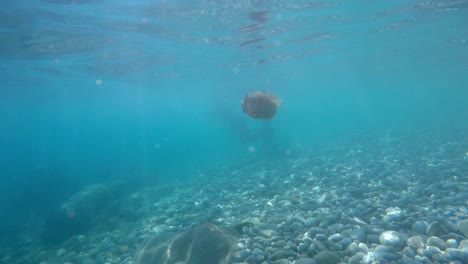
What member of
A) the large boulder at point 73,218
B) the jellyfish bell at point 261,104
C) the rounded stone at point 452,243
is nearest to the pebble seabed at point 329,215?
the rounded stone at point 452,243

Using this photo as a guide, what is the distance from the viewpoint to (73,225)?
1423 cm

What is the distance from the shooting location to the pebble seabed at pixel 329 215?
6152mm

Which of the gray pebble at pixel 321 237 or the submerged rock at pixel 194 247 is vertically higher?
the gray pebble at pixel 321 237

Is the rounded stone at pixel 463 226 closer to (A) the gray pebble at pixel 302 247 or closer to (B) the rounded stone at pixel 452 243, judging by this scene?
(B) the rounded stone at pixel 452 243

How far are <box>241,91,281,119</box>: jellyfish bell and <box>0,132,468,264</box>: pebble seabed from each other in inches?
125

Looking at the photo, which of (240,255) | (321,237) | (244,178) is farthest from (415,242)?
(244,178)

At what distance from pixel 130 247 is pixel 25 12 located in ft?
37.0

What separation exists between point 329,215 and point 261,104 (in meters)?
3.86

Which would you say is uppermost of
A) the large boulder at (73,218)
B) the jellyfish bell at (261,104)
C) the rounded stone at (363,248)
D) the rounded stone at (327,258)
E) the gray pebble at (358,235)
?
the jellyfish bell at (261,104)

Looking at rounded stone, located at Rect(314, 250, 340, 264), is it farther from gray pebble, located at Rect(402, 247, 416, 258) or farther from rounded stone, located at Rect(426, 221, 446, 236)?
rounded stone, located at Rect(426, 221, 446, 236)

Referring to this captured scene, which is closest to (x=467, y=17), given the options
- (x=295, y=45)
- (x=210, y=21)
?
(x=295, y=45)

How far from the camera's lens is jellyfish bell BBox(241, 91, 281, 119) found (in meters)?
7.53

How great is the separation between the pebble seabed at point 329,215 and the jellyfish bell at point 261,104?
3185 millimetres

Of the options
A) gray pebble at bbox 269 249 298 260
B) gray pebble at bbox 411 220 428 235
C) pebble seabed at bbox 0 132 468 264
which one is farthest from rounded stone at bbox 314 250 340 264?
gray pebble at bbox 411 220 428 235
